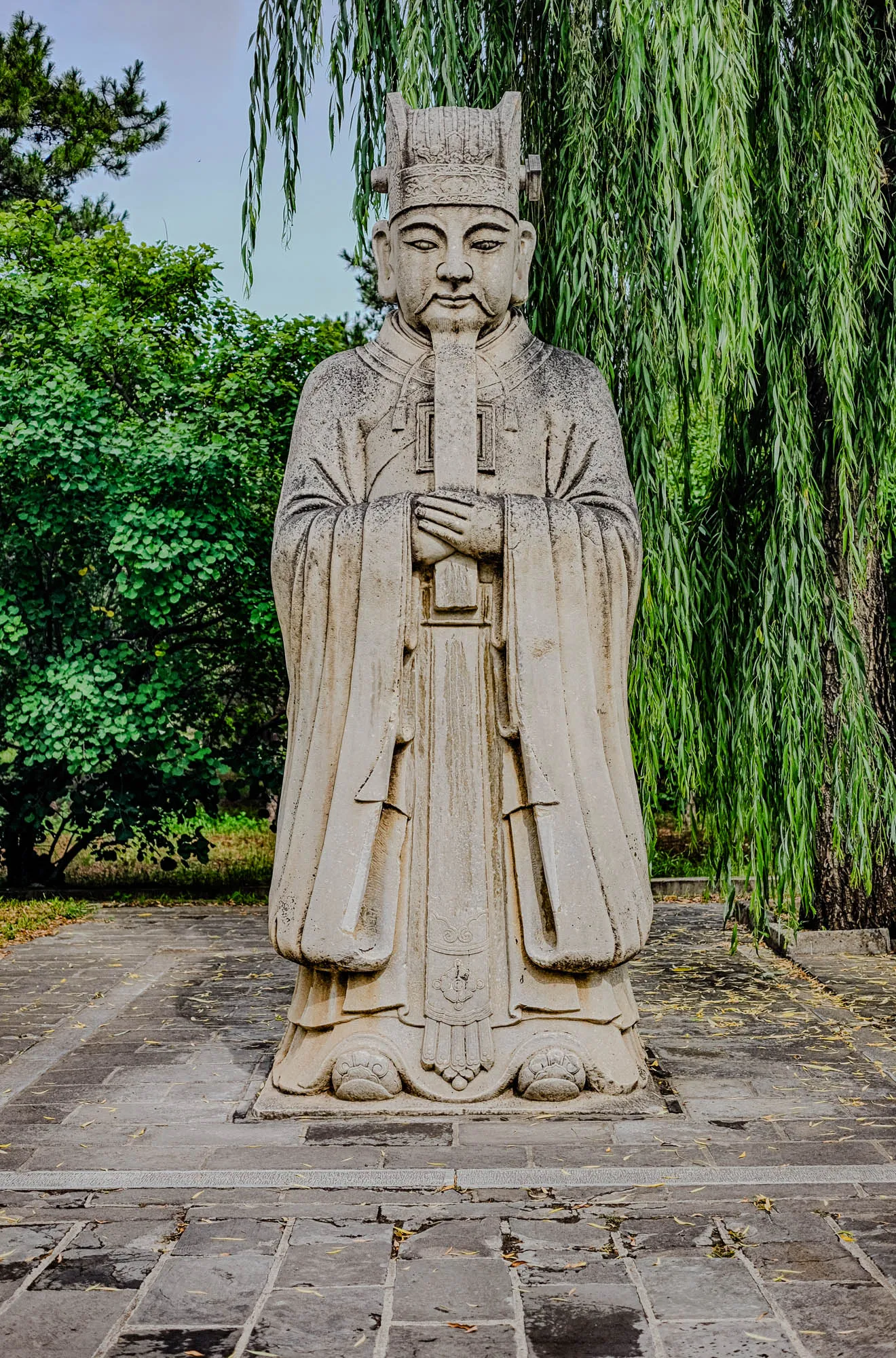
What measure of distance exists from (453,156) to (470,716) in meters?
2.09

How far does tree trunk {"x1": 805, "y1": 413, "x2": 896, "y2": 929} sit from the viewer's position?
7.71 m

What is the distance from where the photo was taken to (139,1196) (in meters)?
3.83

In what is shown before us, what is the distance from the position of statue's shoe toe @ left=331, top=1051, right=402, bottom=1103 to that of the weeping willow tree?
265 cm

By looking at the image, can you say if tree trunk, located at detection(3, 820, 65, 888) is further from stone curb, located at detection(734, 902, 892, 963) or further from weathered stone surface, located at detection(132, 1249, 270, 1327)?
weathered stone surface, located at detection(132, 1249, 270, 1327)

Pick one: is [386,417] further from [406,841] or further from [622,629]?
[406,841]

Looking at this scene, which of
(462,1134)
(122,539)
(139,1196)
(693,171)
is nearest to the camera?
(139,1196)

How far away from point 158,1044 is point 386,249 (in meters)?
3.45

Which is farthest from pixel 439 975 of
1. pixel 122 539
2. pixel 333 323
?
pixel 333 323

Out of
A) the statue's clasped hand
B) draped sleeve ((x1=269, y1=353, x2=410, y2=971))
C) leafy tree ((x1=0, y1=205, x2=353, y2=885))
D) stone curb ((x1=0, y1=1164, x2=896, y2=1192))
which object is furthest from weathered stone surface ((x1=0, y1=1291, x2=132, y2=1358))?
leafy tree ((x1=0, y1=205, x2=353, y2=885))

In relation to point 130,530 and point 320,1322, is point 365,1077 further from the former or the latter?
point 130,530

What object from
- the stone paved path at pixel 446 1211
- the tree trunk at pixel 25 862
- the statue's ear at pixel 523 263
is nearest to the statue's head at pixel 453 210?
the statue's ear at pixel 523 263

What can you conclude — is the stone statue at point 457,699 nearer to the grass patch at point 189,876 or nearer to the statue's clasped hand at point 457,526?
the statue's clasped hand at point 457,526

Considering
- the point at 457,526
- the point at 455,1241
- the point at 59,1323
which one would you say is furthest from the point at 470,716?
the point at 59,1323

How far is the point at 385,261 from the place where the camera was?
5.21 m
